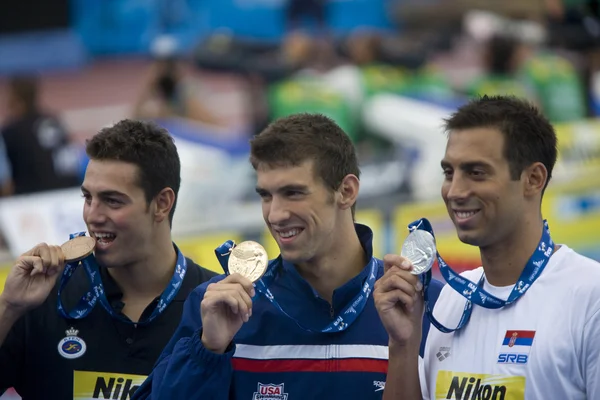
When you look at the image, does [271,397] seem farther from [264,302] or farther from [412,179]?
[412,179]

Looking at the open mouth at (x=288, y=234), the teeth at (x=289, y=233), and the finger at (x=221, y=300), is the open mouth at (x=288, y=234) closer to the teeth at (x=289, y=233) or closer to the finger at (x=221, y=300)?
the teeth at (x=289, y=233)

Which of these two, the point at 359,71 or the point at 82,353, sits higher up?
the point at 359,71

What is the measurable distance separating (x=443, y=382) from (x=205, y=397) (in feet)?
2.48

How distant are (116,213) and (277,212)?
73cm

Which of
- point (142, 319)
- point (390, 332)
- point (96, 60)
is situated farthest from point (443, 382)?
point (96, 60)

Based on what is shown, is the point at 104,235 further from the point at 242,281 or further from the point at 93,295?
the point at 242,281

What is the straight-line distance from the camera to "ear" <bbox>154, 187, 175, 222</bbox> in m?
4.27

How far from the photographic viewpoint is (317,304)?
3.81m

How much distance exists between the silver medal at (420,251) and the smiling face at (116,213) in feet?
3.72

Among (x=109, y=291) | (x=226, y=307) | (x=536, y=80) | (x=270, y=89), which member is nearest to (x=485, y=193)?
(x=226, y=307)

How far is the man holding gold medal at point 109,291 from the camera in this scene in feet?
13.3

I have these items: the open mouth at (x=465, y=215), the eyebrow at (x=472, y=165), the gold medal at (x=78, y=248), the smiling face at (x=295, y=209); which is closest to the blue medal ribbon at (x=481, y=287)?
the open mouth at (x=465, y=215)

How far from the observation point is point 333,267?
153 inches

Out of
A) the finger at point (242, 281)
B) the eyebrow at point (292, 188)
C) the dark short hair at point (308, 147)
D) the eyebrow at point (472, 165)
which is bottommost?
the finger at point (242, 281)
